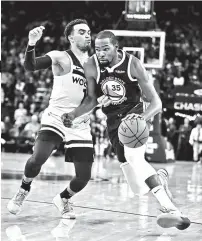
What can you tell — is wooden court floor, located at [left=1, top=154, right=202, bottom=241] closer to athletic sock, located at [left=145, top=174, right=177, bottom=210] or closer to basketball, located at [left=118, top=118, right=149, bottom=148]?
athletic sock, located at [left=145, top=174, right=177, bottom=210]

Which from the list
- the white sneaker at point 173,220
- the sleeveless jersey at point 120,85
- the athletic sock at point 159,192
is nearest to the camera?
the white sneaker at point 173,220

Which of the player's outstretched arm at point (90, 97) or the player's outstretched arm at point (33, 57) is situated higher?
the player's outstretched arm at point (33, 57)

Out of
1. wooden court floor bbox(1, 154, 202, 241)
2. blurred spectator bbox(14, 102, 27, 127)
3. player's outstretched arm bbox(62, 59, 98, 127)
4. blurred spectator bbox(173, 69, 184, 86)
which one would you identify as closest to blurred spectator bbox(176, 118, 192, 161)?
blurred spectator bbox(173, 69, 184, 86)

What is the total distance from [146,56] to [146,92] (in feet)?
28.2

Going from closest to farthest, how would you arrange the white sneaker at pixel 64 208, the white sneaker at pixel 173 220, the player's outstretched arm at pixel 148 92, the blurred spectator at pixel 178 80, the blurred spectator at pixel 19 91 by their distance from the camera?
the white sneaker at pixel 173 220, the player's outstretched arm at pixel 148 92, the white sneaker at pixel 64 208, the blurred spectator at pixel 178 80, the blurred spectator at pixel 19 91

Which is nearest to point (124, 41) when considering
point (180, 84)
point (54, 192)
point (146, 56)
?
point (146, 56)

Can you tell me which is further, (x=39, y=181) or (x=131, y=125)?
(x=39, y=181)

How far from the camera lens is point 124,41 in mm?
14648

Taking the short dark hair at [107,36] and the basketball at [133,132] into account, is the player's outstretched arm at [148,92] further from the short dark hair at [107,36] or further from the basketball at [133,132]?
the short dark hair at [107,36]

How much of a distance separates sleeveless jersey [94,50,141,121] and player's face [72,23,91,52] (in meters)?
0.50

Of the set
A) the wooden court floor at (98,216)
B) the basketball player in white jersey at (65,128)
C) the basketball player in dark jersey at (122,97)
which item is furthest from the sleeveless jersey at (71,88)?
the wooden court floor at (98,216)

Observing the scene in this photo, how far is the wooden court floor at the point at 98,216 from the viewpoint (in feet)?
13.8

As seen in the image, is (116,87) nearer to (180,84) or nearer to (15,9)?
(180,84)


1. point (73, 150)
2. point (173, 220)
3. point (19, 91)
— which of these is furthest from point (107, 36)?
point (19, 91)
